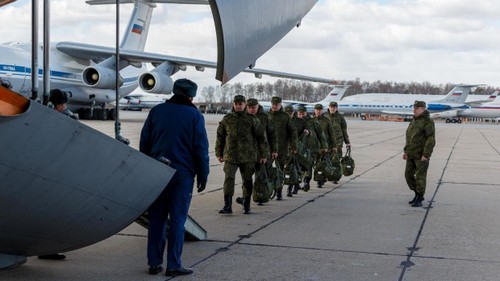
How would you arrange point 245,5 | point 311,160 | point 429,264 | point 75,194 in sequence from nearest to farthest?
point 75,194
point 245,5
point 429,264
point 311,160

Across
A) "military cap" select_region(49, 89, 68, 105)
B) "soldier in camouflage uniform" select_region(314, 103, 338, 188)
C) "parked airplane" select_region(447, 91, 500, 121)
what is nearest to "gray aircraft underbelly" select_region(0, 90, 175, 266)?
"military cap" select_region(49, 89, 68, 105)

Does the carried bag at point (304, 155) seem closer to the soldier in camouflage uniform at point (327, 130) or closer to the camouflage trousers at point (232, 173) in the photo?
the soldier in camouflage uniform at point (327, 130)

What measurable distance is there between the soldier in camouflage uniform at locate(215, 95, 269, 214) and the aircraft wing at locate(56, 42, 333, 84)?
1690 centimetres

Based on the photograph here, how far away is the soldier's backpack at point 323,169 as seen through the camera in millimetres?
11548

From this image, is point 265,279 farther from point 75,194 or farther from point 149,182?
point 75,194

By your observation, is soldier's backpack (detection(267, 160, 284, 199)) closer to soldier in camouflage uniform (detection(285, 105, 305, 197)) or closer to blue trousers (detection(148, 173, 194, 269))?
soldier in camouflage uniform (detection(285, 105, 305, 197))

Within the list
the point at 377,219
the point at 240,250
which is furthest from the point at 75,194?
the point at 377,219

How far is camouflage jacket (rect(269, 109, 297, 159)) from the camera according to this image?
10.1 m

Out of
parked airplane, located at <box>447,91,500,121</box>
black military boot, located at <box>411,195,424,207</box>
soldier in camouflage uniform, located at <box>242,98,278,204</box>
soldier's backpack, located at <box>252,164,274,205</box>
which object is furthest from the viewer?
parked airplane, located at <box>447,91,500,121</box>

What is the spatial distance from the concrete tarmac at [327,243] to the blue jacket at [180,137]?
0.89m

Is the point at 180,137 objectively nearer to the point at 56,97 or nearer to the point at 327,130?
the point at 56,97

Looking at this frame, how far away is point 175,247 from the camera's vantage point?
543 cm

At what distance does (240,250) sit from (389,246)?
1532 mm

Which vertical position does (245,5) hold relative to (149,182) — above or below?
above
